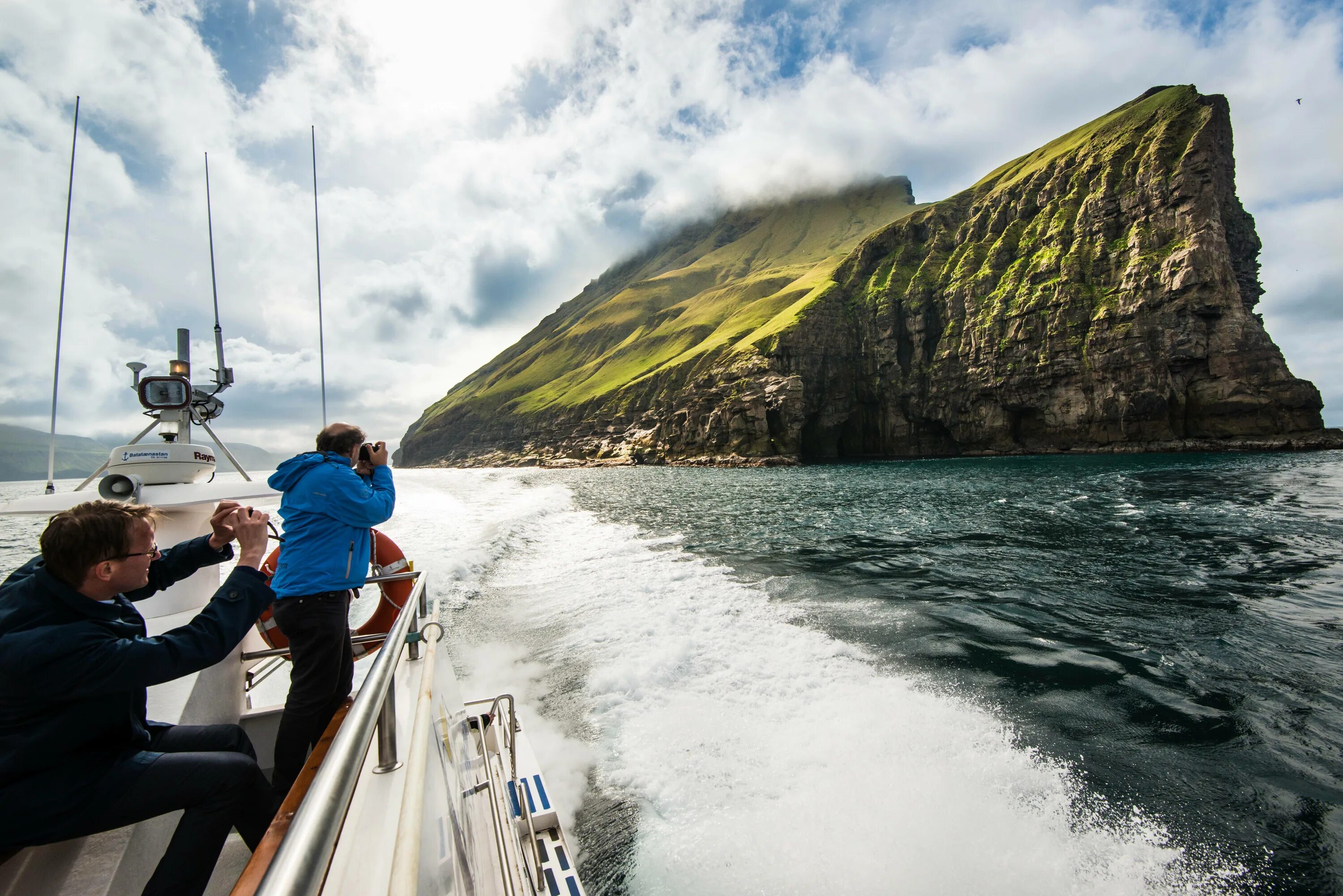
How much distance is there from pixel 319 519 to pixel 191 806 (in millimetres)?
1824

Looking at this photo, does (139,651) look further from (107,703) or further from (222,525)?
(222,525)

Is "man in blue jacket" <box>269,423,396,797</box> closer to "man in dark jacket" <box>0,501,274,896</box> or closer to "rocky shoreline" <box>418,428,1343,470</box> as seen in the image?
"man in dark jacket" <box>0,501,274,896</box>

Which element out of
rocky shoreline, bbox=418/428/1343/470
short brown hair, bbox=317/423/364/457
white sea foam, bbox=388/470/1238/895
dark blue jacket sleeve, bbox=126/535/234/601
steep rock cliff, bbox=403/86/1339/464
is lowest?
white sea foam, bbox=388/470/1238/895

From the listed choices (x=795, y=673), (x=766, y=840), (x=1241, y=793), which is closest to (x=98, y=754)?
(x=766, y=840)

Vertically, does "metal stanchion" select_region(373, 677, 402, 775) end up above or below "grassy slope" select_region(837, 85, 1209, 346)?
below

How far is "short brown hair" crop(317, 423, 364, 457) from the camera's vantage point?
413cm

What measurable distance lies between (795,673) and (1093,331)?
76.3m

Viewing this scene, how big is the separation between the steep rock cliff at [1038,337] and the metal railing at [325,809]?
7527 centimetres

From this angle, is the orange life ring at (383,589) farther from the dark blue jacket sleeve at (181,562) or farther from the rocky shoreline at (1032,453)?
the rocky shoreline at (1032,453)

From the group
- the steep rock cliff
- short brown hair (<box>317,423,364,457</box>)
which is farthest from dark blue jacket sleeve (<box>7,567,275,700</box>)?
the steep rock cliff

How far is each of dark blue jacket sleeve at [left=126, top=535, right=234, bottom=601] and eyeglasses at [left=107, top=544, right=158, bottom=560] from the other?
0.75 m

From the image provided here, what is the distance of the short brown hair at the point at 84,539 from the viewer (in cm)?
224

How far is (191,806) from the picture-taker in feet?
8.29

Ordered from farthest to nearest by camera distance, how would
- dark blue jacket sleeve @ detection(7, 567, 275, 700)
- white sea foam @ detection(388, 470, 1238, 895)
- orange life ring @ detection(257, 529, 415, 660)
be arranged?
orange life ring @ detection(257, 529, 415, 660) < white sea foam @ detection(388, 470, 1238, 895) < dark blue jacket sleeve @ detection(7, 567, 275, 700)
